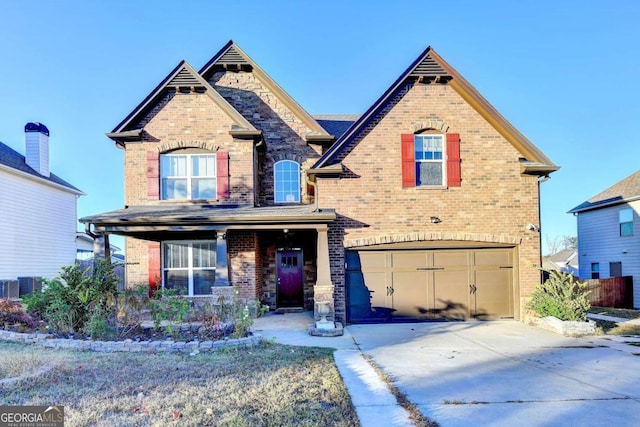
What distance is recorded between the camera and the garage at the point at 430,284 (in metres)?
11.0

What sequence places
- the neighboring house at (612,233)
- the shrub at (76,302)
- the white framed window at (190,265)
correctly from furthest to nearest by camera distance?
1. the neighboring house at (612,233)
2. the white framed window at (190,265)
3. the shrub at (76,302)

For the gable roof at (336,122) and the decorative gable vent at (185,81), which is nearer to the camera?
the decorative gable vent at (185,81)

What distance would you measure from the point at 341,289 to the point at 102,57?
14.9m

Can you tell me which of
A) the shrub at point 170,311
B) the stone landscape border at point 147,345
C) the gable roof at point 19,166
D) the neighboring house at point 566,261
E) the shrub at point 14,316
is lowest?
the neighboring house at point 566,261

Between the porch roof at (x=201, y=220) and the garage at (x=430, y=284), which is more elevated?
the porch roof at (x=201, y=220)

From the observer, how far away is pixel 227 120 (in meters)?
12.3

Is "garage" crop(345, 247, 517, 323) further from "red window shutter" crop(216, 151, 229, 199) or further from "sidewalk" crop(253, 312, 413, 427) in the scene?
"red window shutter" crop(216, 151, 229, 199)

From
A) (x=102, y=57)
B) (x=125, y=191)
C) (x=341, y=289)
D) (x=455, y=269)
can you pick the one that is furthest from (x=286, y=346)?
(x=102, y=57)

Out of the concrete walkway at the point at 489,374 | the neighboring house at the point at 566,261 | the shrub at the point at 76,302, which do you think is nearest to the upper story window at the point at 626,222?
the concrete walkway at the point at 489,374

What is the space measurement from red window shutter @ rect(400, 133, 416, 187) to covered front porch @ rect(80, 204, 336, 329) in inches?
91.3

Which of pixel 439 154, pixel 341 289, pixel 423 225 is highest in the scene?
pixel 439 154

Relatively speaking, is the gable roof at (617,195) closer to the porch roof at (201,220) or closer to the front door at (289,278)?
the front door at (289,278)

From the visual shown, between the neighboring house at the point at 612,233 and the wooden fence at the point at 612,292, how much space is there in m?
0.24

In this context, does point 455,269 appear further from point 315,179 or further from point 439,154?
point 315,179
